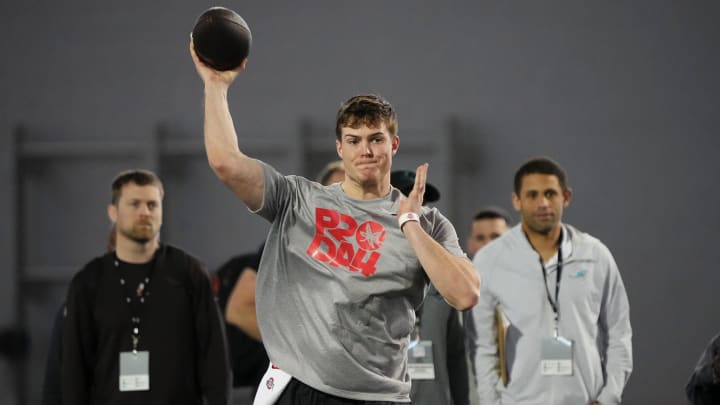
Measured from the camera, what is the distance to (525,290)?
3770 millimetres

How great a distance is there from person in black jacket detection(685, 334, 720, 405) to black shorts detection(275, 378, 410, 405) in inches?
61.2

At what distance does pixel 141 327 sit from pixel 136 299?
111 mm

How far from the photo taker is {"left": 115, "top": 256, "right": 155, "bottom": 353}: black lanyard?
3.85 metres

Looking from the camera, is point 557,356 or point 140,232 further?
point 140,232

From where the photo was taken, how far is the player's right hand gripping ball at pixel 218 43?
236 centimetres

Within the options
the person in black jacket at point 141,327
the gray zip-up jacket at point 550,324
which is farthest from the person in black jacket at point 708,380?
the person in black jacket at point 141,327

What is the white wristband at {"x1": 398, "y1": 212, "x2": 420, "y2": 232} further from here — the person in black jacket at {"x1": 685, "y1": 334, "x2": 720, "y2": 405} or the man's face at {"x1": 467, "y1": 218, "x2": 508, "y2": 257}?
the man's face at {"x1": 467, "y1": 218, "x2": 508, "y2": 257}

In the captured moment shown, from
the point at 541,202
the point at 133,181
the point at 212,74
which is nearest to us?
the point at 212,74

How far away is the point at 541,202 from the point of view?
3.84 metres

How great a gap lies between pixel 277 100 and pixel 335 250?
4491 mm

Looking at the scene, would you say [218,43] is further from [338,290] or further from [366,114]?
[338,290]

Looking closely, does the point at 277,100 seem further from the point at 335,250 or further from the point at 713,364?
the point at 335,250

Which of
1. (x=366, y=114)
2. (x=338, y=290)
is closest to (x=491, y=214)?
(x=366, y=114)

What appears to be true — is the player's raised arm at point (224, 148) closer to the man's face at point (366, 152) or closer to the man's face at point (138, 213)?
the man's face at point (366, 152)
